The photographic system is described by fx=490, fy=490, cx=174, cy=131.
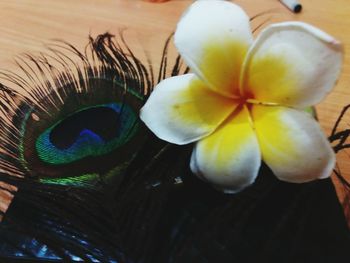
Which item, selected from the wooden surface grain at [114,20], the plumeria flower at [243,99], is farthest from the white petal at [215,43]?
the wooden surface grain at [114,20]

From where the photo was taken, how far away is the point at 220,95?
33 cm

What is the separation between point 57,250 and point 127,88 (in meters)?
0.14

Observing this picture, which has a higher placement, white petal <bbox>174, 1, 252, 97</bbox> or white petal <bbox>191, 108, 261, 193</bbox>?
white petal <bbox>174, 1, 252, 97</bbox>

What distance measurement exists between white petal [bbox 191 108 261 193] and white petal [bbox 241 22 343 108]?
0.08 feet

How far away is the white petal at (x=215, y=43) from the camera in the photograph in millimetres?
317

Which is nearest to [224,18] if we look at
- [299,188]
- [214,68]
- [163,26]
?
[214,68]

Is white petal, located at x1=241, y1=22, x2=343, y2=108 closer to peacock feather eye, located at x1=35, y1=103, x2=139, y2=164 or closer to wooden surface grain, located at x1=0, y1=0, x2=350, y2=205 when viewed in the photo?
peacock feather eye, located at x1=35, y1=103, x2=139, y2=164

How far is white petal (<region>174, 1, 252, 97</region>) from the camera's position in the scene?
32 centimetres

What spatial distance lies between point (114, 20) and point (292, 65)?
39 cm

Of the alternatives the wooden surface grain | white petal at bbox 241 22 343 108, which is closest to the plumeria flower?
white petal at bbox 241 22 343 108

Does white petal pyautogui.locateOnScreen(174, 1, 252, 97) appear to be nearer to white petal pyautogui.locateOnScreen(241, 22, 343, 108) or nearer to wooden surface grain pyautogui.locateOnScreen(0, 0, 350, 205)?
white petal pyautogui.locateOnScreen(241, 22, 343, 108)

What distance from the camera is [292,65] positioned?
0.30m

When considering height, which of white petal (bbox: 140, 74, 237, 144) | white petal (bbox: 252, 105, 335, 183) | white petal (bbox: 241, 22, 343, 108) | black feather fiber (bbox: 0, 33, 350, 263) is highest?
white petal (bbox: 241, 22, 343, 108)

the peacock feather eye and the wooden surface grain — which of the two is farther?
the wooden surface grain
